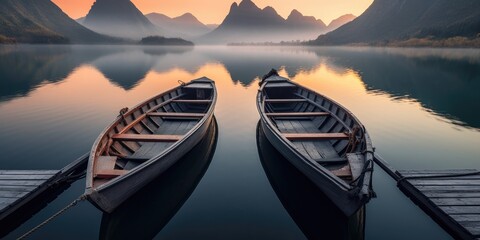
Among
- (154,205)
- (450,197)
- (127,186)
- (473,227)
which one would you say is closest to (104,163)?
(127,186)

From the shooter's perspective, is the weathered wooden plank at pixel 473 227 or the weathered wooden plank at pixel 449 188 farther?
the weathered wooden plank at pixel 449 188

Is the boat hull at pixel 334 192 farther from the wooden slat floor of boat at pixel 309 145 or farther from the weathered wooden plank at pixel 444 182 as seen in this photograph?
the weathered wooden plank at pixel 444 182

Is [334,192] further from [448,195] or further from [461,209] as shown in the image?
[448,195]

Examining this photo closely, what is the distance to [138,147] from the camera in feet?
40.4

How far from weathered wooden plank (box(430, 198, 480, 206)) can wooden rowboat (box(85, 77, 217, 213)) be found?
9518mm

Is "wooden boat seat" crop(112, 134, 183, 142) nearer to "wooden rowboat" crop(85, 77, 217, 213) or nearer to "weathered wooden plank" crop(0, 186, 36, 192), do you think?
"wooden rowboat" crop(85, 77, 217, 213)

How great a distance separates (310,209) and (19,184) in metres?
10.9

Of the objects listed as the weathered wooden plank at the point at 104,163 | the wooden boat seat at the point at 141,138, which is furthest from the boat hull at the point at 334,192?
the weathered wooden plank at the point at 104,163

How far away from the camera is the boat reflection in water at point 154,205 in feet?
28.1

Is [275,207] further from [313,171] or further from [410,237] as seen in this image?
[410,237]

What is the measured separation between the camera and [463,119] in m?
20.8

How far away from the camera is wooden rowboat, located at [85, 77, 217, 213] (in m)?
7.75

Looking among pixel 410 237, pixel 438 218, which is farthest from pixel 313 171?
pixel 438 218

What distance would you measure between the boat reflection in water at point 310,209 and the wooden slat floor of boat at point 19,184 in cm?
921
